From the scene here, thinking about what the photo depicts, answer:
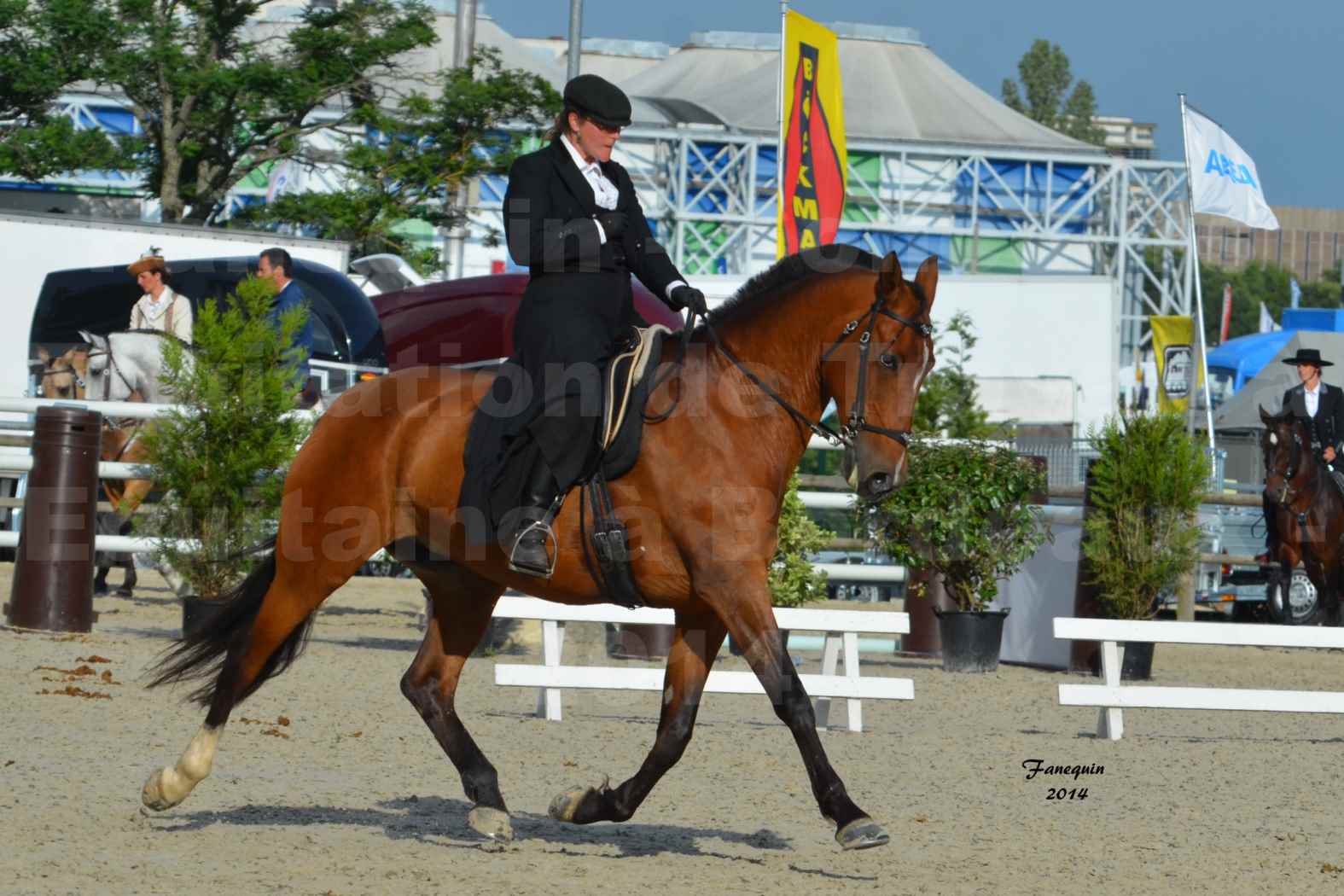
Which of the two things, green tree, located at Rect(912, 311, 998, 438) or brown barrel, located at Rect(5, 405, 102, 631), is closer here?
brown barrel, located at Rect(5, 405, 102, 631)

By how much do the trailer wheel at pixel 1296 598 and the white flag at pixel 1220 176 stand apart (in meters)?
5.58

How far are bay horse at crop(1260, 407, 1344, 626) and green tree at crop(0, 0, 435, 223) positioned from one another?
12956mm

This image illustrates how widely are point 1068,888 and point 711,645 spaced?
1.46 metres

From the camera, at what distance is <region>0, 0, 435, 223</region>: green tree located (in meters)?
23.3

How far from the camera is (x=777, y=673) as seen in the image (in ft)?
18.9

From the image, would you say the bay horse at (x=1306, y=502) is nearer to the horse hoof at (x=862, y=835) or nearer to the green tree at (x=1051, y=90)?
the horse hoof at (x=862, y=835)

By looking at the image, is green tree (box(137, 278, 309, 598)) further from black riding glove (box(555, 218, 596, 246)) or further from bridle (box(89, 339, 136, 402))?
black riding glove (box(555, 218, 596, 246))

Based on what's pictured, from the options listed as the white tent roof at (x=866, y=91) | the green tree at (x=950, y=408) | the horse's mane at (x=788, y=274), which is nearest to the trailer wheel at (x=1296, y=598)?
the green tree at (x=950, y=408)

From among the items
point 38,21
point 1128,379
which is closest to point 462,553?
point 38,21

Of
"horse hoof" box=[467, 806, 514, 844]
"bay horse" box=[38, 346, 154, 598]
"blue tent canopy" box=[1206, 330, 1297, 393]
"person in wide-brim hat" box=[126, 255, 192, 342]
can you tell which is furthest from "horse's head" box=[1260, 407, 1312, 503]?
"blue tent canopy" box=[1206, 330, 1297, 393]

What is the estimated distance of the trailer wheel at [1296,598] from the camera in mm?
16906

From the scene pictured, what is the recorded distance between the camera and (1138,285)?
46.8 metres

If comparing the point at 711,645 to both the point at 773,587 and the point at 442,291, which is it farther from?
the point at 442,291

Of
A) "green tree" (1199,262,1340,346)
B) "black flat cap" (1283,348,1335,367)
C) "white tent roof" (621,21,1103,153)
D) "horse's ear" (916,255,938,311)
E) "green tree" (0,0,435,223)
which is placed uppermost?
"green tree" (1199,262,1340,346)
